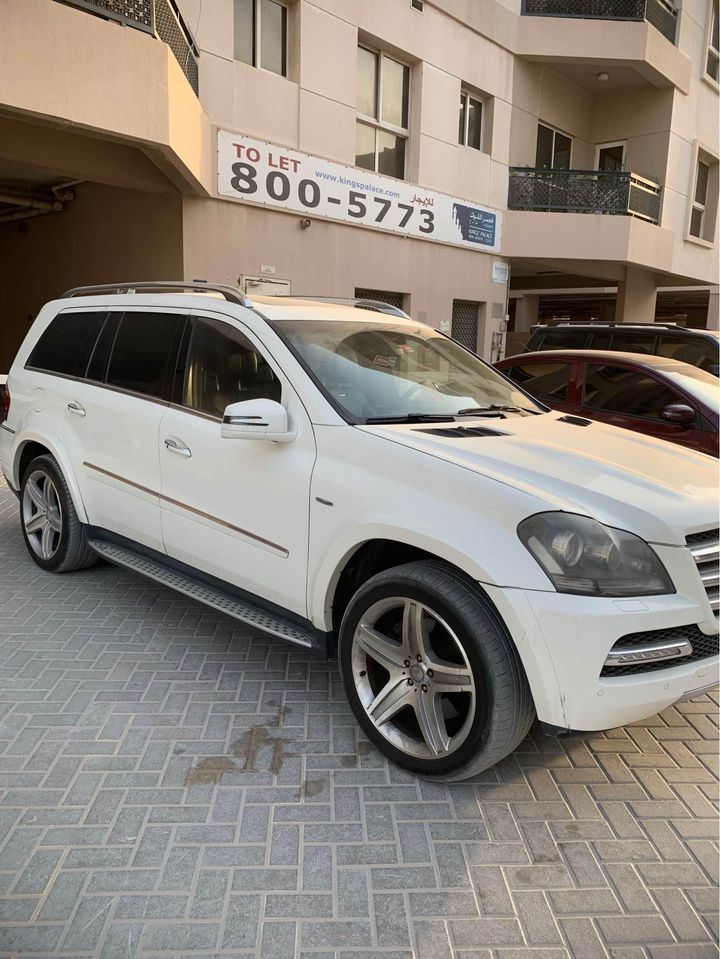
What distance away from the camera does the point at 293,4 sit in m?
10.6

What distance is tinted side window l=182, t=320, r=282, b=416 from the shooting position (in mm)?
3410

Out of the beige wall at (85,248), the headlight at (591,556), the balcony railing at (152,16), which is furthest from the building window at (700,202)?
the headlight at (591,556)

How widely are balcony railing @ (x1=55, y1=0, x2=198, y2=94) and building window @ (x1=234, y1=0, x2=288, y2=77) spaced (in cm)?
164

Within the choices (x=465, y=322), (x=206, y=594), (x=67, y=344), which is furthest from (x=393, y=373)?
(x=465, y=322)

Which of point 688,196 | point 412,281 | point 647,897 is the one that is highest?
point 688,196

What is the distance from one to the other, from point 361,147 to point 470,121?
3440 mm

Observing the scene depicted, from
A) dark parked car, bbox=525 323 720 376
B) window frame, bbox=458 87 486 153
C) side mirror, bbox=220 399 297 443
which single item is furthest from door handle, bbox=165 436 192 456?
window frame, bbox=458 87 486 153

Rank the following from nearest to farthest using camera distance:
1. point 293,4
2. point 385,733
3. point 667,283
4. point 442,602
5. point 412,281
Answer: point 442,602
point 385,733
point 293,4
point 412,281
point 667,283

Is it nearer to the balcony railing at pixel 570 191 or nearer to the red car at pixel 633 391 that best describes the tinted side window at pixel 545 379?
the red car at pixel 633 391

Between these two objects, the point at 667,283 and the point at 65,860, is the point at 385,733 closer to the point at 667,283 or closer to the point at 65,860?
the point at 65,860

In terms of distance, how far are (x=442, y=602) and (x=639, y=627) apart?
2.25 ft

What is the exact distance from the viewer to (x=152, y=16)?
23.9ft

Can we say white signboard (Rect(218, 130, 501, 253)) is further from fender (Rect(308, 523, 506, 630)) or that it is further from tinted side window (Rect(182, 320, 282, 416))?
fender (Rect(308, 523, 506, 630))

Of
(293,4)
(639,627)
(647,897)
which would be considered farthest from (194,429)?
(293,4)
